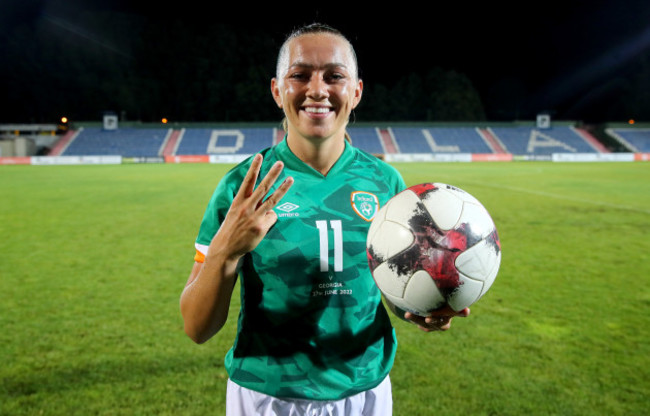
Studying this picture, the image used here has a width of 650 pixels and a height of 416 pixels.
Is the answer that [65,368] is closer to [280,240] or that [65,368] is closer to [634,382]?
[280,240]

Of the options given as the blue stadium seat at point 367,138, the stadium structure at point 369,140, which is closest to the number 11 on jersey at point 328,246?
the stadium structure at point 369,140

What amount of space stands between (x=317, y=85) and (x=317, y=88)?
13 millimetres

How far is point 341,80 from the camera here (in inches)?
75.9

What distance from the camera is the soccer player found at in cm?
182

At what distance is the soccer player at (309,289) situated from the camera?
182cm

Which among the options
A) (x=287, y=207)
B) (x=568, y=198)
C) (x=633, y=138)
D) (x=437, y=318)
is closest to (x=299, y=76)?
(x=287, y=207)

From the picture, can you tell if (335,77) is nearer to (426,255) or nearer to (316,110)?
(316,110)

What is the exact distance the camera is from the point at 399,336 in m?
4.57

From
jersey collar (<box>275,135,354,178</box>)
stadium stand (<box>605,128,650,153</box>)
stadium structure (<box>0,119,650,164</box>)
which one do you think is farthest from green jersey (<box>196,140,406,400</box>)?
stadium stand (<box>605,128,650,153</box>)

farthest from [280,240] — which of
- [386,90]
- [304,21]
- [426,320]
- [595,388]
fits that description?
[386,90]

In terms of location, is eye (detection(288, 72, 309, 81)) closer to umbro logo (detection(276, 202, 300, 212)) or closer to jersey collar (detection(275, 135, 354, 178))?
jersey collar (detection(275, 135, 354, 178))

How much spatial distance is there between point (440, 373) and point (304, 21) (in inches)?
110

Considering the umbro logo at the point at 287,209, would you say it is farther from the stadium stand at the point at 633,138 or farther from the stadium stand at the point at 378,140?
the stadium stand at the point at 633,138

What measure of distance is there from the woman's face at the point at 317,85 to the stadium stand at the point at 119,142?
153ft
